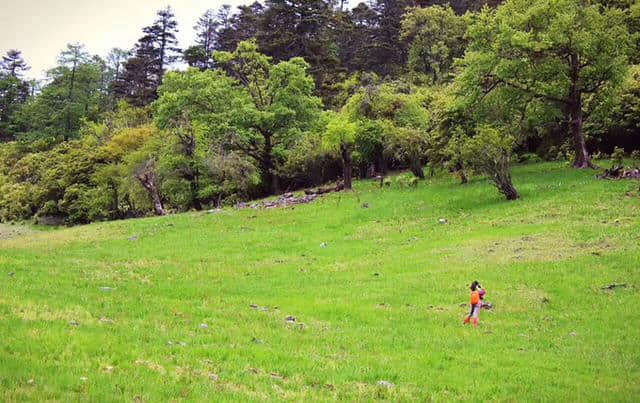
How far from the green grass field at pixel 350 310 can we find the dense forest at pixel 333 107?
384 inches

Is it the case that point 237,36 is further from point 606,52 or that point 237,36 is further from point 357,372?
point 357,372

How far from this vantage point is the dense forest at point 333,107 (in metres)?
40.4

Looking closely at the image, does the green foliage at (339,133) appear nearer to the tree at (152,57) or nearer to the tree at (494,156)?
the tree at (494,156)

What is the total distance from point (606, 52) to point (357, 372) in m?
36.1

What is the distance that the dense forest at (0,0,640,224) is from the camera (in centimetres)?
4044

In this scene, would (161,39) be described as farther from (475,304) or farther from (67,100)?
(475,304)

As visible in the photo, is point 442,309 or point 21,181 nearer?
point 442,309

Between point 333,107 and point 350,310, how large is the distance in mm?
60475

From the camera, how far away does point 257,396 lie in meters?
9.77

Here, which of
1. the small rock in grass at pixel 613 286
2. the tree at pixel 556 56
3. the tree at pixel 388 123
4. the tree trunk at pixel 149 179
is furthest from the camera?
the tree trunk at pixel 149 179

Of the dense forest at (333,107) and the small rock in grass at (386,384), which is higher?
the dense forest at (333,107)

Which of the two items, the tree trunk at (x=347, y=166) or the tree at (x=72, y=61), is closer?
the tree trunk at (x=347, y=166)

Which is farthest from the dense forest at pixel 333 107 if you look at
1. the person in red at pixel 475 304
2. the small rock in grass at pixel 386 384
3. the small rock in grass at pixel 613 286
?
the small rock in grass at pixel 386 384

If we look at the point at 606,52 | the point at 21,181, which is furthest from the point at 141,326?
Answer: the point at 21,181
